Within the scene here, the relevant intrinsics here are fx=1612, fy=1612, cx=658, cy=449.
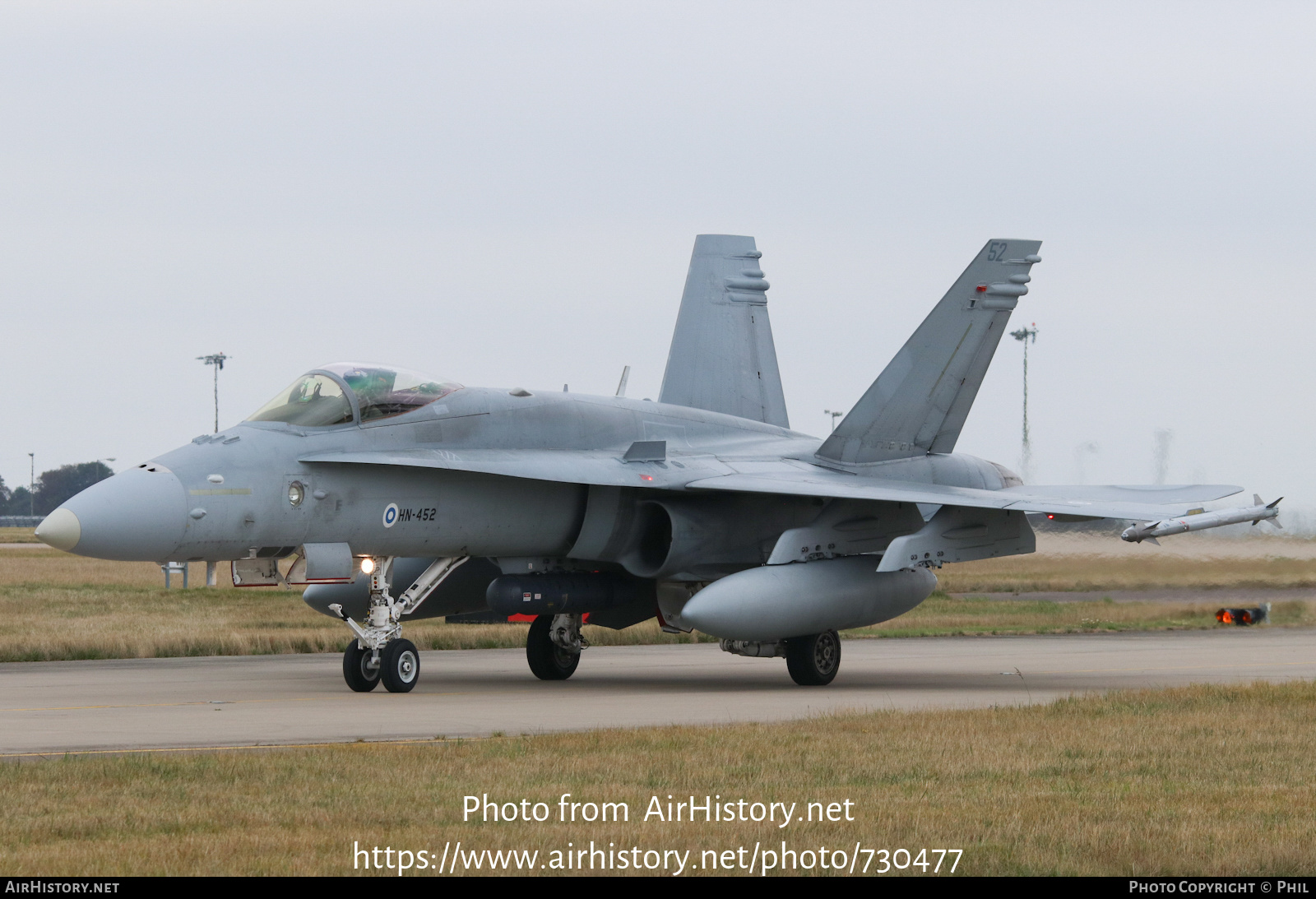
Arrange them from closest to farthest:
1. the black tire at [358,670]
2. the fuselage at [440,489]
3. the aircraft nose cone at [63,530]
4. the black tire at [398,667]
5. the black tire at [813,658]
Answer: the aircraft nose cone at [63,530] < the fuselage at [440,489] < the black tire at [398,667] < the black tire at [358,670] < the black tire at [813,658]

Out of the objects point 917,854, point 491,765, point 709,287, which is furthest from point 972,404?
point 917,854

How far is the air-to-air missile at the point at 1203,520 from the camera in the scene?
1584cm

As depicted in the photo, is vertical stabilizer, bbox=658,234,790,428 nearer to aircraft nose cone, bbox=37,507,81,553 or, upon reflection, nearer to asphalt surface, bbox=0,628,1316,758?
asphalt surface, bbox=0,628,1316,758

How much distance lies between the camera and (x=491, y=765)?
9.31m

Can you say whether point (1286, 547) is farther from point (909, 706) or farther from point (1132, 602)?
point (909, 706)

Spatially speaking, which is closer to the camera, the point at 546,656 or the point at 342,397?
the point at 342,397

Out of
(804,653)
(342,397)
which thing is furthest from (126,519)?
(804,653)

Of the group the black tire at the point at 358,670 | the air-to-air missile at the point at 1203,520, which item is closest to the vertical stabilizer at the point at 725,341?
the air-to-air missile at the point at 1203,520

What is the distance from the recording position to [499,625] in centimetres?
2695

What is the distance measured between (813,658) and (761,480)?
6.58ft

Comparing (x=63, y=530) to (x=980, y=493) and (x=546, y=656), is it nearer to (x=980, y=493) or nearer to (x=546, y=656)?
(x=546, y=656)

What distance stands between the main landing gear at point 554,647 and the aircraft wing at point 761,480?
218 cm

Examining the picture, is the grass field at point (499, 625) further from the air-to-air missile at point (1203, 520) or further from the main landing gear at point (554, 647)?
the air-to-air missile at point (1203, 520)
